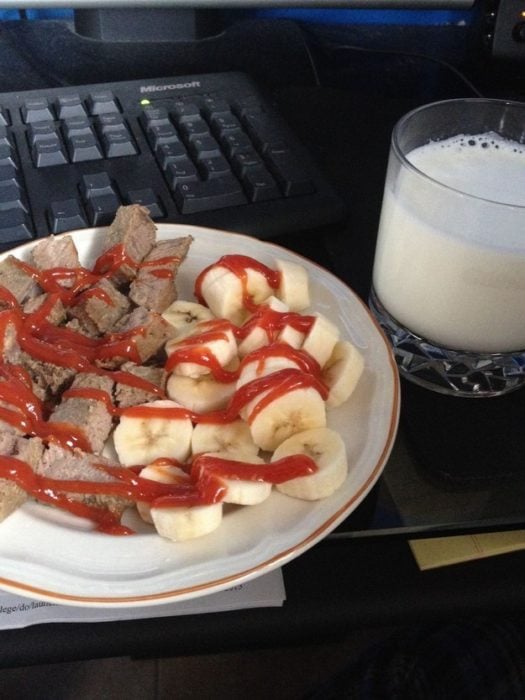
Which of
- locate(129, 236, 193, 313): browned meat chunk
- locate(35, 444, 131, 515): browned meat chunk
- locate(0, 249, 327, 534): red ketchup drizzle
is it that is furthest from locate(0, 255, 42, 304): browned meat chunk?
locate(35, 444, 131, 515): browned meat chunk

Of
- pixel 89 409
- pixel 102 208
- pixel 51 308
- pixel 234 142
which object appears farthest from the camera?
pixel 234 142

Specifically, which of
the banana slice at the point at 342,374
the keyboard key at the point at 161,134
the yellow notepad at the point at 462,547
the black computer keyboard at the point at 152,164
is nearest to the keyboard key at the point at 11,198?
the black computer keyboard at the point at 152,164

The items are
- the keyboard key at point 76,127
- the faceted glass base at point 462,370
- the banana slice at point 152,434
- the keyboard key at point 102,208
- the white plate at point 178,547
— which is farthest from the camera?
the keyboard key at point 76,127

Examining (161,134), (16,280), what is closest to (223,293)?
(16,280)

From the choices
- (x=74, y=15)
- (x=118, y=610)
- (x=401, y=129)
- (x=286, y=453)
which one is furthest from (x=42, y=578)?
(x=74, y=15)

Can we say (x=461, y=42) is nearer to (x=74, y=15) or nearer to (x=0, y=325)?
(x=74, y=15)

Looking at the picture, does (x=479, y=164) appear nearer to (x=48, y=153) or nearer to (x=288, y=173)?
(x=288, y=173)

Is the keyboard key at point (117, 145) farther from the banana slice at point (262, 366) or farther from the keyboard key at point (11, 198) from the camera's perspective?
the banana slice at point (262, 366)

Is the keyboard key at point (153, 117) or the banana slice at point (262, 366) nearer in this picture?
the banana slice at point (262, 366)
